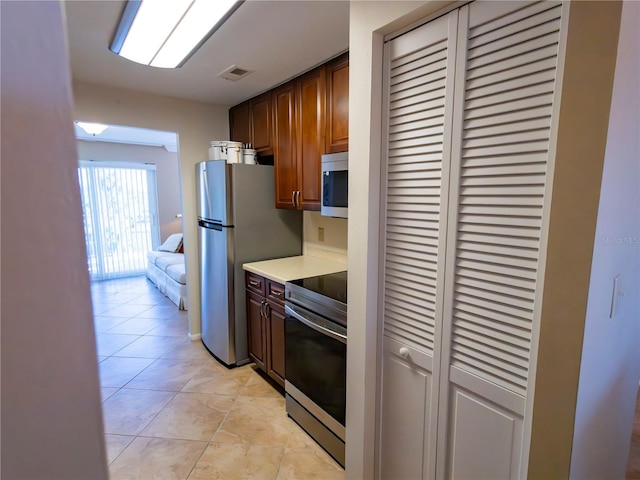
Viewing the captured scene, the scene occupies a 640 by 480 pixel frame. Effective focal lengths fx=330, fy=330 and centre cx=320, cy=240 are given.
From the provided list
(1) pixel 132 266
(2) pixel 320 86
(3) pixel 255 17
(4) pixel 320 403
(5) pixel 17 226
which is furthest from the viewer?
(1) pixel 132 266

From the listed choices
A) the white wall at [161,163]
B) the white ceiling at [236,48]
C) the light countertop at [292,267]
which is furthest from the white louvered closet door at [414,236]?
the white wall at [161,163]

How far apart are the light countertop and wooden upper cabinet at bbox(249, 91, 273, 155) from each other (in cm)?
95

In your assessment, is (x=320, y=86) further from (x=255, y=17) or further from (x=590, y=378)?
(x=590, y=378)

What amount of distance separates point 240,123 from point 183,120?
53 centimetres

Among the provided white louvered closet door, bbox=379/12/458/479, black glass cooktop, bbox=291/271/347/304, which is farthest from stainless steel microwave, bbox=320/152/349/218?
white louvered closet door, bbox=379/12/458/479

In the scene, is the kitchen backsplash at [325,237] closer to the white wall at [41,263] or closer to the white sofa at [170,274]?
the white sofa at [170,274]

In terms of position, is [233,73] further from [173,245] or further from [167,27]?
[173,245]

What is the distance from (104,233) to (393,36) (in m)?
6.04

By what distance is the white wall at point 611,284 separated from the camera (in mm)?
870

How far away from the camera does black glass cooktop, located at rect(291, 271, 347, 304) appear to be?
6.10ft

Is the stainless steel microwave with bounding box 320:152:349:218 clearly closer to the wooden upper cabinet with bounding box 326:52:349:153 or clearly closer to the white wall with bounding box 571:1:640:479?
the wooden upper cabinet with bounding box 326:52:349:153

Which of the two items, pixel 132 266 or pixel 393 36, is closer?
pixel 393 36

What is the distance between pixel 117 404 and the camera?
241cm

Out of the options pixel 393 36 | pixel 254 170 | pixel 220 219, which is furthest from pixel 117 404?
pixel 393 36
